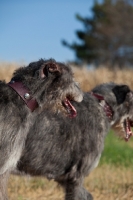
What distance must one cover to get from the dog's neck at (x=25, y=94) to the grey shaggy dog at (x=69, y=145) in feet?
2.31

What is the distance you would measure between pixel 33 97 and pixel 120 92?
2465mm

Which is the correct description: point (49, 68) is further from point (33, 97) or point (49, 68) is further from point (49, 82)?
point (33, 97)

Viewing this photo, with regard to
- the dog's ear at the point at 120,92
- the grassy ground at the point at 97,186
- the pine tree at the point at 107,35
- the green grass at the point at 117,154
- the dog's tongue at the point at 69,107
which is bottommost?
the pine tree at the point at 107,35

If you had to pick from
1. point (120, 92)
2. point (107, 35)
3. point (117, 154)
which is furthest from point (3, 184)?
point (107, 35)

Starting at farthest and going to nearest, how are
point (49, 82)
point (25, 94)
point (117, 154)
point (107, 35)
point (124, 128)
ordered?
point (107, 35)
point (117, 154)
point (124, 128)
point (49, 82)
point (25, 94)

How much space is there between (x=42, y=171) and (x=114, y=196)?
1919mm

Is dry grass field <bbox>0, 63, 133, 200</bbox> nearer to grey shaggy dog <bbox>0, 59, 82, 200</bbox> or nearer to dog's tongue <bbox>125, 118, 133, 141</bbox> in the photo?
dog's tongue <bbox>125, 118, 133, 141</bbox>

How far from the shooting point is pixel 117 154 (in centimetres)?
1415

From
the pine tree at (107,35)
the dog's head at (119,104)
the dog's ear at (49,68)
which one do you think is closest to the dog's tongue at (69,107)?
the dog's ear at (49,68)

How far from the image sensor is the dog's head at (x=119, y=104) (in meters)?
7.96

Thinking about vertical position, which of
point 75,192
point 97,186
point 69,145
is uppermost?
point 69,145

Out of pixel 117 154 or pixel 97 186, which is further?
pixel 117 154

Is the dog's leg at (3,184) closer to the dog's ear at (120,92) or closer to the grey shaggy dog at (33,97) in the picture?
the grey shaggy dog at (33,97)

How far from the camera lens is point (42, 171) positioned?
6.90 metres
